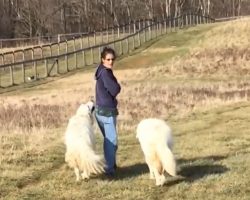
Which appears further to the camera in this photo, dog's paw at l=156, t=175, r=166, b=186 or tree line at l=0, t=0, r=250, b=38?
tree line at l=0, t=0, r=250, b=38

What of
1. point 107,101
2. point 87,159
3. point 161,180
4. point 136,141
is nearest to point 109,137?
point 107,101

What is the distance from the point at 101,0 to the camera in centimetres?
9200

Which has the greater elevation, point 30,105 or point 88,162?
point 88,162

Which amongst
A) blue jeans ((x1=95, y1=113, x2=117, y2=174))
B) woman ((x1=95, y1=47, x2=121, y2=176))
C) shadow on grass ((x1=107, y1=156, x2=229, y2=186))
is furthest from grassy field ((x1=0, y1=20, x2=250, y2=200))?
woman ((x1=95, y1=47, x2=121, y2=176))

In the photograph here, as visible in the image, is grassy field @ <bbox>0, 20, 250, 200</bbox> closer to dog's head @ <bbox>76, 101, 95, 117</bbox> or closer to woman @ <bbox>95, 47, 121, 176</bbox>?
woman @ <bbox>95, 47, 121, 176</bbox>

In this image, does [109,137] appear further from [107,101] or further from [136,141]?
[136,141]

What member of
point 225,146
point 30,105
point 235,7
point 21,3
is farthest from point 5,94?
point 235,7

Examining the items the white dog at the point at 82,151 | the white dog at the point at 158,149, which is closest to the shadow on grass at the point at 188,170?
the white dog at the point at 158,149

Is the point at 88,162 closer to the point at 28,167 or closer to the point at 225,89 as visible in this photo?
the point at 28,167

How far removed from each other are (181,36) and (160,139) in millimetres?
43724

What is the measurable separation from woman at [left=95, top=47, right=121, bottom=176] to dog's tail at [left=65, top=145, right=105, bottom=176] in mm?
718

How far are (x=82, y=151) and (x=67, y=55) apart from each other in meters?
32.1

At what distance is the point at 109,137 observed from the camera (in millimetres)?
9883

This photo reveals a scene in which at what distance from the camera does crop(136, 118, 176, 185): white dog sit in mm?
8727
